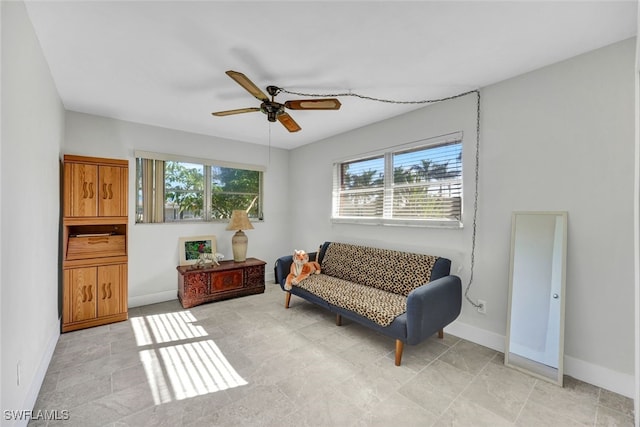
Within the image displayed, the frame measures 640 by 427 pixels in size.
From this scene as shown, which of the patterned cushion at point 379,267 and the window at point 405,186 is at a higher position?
the window at point 405,186

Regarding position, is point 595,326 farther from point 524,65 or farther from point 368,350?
point 524,65

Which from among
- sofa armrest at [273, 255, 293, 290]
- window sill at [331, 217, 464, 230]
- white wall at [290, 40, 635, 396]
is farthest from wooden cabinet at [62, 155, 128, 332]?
white wall at [290, 40, 635, 396]

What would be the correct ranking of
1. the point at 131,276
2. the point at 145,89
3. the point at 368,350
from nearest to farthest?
the point at 368,350, the point at 145,89, the point at 131,276

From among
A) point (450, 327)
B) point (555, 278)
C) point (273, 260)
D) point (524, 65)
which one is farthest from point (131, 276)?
point (524, 65)

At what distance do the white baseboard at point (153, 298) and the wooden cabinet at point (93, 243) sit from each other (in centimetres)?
52

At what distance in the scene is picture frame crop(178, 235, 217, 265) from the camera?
13.0 feet

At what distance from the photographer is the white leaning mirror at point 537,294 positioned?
210 cm

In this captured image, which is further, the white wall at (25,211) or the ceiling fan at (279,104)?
the ceiling fan at (279,104)

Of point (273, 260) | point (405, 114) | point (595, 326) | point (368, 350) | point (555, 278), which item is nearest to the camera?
point (595, 326)

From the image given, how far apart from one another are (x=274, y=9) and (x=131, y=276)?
3.61 meters

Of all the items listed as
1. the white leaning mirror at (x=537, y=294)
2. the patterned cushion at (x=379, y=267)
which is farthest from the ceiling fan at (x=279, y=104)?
the white leaning mirror at (x=537, y=294)

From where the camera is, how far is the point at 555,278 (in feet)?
7.04

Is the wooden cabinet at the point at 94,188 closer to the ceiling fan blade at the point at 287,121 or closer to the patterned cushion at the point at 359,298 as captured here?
the ceiling fan blade at the point at 287,121

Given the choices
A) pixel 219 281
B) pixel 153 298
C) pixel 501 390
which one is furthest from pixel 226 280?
pixel 501 390
